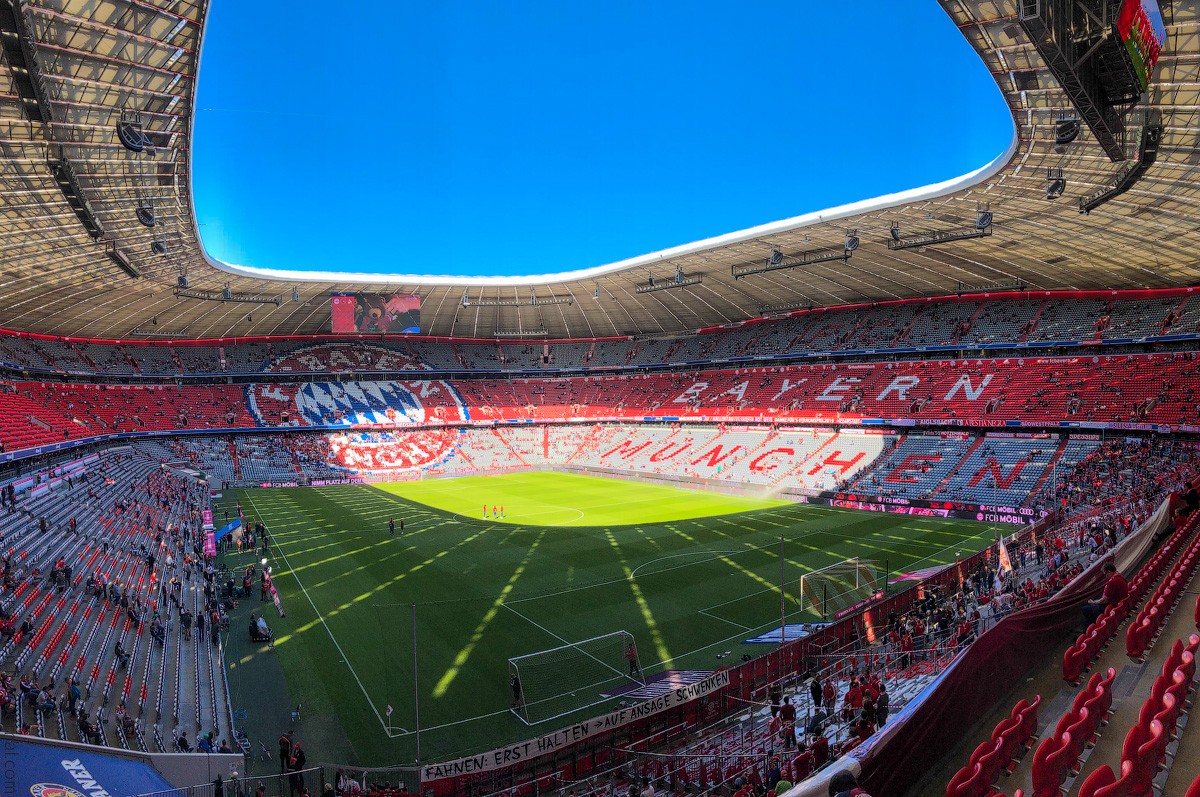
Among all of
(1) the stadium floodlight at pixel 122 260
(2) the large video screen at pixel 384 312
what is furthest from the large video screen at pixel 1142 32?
(2) the large video screen at pixel 384 312

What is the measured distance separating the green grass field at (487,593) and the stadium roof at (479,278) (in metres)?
14.5

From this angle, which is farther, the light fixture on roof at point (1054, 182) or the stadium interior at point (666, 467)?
the light fixture on roof at point (1054, 182)

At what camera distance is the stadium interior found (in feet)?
36.3

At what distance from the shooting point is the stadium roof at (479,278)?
1734 cm

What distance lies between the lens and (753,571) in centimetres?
2480

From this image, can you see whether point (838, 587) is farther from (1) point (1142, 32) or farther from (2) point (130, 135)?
(2) point (130, 135)

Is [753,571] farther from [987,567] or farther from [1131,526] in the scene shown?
[1131,526]

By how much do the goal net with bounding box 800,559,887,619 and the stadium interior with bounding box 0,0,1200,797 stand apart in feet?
0.40

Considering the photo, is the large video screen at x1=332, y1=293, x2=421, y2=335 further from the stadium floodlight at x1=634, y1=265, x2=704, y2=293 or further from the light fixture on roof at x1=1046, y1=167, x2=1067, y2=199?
the light fixture on roof at x1=1046, y1=167, x2=1067, y2=199

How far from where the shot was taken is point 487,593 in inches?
899

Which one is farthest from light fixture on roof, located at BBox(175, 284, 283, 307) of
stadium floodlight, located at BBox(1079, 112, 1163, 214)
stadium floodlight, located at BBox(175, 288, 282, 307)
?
stadium floodlight, located at BBox(1079, 112, 1163, 214)

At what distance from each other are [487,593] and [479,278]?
1203 inches

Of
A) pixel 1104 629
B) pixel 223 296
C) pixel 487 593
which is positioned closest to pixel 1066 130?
pixel 1104 629

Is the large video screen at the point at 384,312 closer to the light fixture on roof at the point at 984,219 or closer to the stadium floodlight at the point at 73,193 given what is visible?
the stadium floodlight at the point at 73,193
